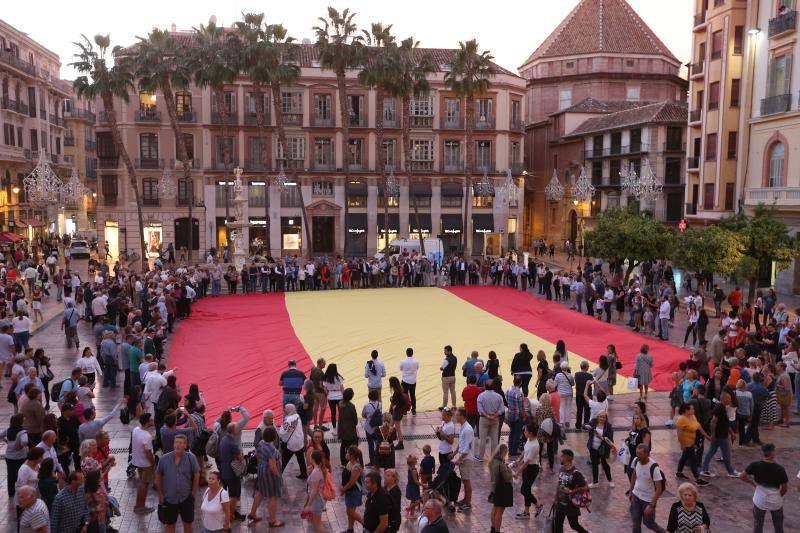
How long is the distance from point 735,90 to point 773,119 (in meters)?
4.05

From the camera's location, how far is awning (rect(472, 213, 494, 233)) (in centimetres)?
5862

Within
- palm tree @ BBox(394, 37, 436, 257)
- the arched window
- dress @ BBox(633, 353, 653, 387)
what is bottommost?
dress @ BBox(633, 353, 653, 387)

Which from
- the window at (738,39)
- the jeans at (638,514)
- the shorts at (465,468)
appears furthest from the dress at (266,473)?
the window at (738,39)

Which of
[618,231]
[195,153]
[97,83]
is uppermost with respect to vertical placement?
[97,83]

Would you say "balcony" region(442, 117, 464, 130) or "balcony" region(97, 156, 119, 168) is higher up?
"balcony" region(442, 117, 464, 130)

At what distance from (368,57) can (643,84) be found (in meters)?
35.8

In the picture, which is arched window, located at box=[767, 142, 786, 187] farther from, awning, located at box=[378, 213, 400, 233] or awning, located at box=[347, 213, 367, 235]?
awning, located at box=[347, 213, 367, 235]

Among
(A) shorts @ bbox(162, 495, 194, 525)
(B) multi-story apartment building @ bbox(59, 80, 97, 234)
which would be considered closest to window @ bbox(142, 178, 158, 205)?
(B) multi-story apartment building @ bbox(59, 80, 97, 234)

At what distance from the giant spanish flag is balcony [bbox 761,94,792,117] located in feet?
53.8

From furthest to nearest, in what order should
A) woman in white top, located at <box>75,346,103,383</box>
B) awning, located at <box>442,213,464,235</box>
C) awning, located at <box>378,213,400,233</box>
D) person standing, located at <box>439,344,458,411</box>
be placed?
awning, located at <box>442,213,464,235</box> < awning, located at <box>378,213,400,233</box> < person standing, located at <box>439,344,458,411</box> < woman in white top, located at <box>75,346,103,383</box>

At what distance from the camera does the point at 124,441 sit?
47.3 feet

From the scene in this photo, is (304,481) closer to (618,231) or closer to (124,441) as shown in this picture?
(124,441)

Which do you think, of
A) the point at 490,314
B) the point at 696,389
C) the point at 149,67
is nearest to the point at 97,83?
the point at 149,67

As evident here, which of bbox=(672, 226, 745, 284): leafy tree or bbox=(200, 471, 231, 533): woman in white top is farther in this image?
bbox=(672, 226, 745, 284): leafy tree
